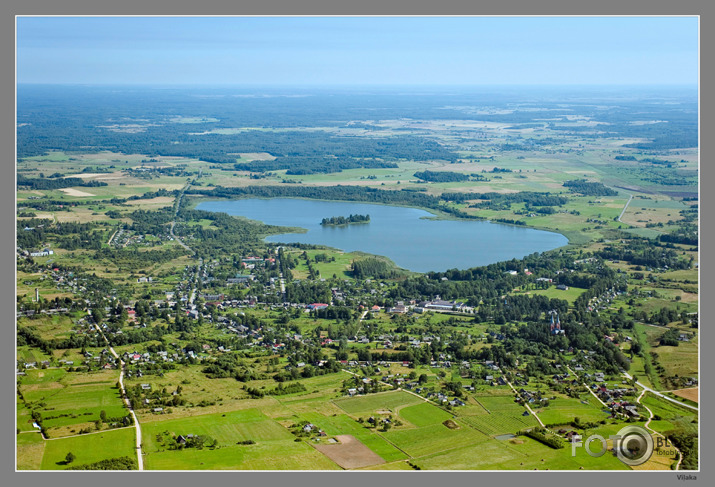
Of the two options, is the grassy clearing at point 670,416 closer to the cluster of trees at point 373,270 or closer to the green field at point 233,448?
the green field at point 233,448

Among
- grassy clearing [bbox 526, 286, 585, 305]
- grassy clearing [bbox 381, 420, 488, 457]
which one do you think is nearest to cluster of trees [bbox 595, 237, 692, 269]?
grassy clearing [bbox 526, 286, 585, 305]

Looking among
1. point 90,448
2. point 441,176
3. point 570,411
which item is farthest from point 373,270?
point 441,176

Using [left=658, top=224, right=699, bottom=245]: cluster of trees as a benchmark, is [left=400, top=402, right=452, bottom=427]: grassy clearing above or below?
below

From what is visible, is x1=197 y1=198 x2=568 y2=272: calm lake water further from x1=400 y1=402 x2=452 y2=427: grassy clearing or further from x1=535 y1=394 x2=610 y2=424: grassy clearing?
x1=400 y1=402 x2=452 y2=427: grassy clearing

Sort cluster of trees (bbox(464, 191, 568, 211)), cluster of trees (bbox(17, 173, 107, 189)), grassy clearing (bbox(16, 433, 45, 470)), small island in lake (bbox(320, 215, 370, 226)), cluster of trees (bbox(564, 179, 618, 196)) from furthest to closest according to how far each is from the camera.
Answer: cluster of trees (bbox(564, 179, 618, 196)) < cluster of trees (bbox(17, 173, 107, 189)) < cluster of trees (bbox(464, 191, 568, 211)) < small island in lake (bbox(320, 215, 370, 226)) < grassy clearing (bbox(16, 433, 45, 470))

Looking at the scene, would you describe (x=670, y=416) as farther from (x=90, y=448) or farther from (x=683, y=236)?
(x=683, y=236)

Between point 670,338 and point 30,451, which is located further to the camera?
point 670,338

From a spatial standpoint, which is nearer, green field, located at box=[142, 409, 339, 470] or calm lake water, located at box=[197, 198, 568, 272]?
green field, located at box=[142, 409, 339, 470]

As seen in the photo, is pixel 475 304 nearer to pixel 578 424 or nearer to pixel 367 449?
pixel 578 424
